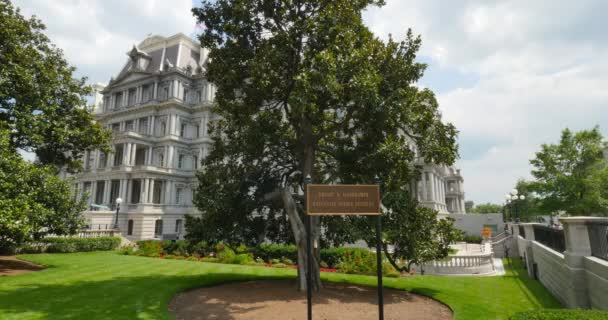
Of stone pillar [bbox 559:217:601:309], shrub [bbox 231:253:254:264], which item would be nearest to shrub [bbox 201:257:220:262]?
shrub [bbox 231:253:254:264]

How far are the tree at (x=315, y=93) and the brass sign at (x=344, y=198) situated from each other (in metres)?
2.91

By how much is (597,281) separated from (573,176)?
115 ft

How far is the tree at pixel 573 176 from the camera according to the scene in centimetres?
3525

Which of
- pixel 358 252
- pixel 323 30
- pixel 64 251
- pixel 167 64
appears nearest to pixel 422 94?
pixel 323 30

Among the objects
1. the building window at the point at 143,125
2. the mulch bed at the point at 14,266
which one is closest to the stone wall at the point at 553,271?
the mulch bed at the point at 14,266

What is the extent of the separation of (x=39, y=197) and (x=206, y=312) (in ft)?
37.9

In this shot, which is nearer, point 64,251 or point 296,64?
point 296,64

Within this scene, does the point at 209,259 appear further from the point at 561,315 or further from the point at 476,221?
the point at 476,221

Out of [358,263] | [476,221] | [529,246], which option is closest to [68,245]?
[358,263]

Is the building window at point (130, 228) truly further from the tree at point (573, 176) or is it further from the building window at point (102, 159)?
the tree at point (573, 176)

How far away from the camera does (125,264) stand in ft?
65.9

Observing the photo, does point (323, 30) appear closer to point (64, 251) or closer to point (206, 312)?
point (206, 312)

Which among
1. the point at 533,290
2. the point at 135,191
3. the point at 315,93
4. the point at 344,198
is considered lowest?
the point at 533,290

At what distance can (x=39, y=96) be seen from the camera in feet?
58.4
